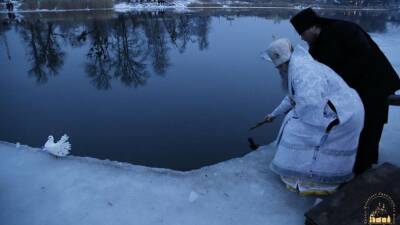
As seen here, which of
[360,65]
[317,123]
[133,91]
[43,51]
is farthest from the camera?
[43,51]

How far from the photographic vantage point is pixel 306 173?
285cm

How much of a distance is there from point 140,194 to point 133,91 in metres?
4.49

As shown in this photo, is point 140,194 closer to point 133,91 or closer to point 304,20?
point 304,20

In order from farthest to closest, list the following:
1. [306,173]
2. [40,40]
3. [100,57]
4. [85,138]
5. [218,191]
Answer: [40,40] → [100,57] → [85,138] → [218,191] → [306,173]

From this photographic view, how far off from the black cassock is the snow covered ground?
2.19ft

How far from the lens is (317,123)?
8.96 feet

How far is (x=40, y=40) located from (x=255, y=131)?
11757 mm

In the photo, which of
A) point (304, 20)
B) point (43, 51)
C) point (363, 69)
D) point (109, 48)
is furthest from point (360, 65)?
point (43, 51)

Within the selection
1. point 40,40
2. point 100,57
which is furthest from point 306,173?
point 40,40

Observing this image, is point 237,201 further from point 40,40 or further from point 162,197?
point 40,40

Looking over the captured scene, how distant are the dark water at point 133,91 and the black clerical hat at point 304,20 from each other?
1.99 m

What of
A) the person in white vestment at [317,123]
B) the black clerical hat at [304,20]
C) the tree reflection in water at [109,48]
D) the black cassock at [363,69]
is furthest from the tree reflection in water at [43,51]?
the black cassock at [363,69]

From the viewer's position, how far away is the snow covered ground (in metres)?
2.71

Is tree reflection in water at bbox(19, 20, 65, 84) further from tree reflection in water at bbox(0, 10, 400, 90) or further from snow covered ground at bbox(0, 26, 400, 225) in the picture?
snow covered ground at bbox(0, 26, 400, 225)
